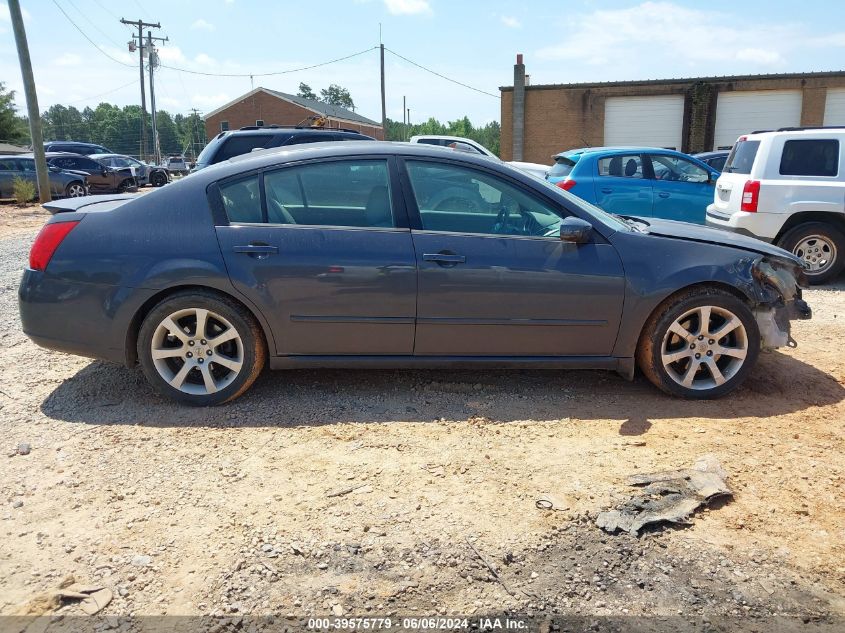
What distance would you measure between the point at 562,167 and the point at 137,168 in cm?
2133

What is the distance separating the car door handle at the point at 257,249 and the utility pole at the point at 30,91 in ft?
57.4

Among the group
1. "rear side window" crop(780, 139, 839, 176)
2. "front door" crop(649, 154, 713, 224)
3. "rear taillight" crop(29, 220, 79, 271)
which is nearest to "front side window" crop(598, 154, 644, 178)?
"front door" crop(649, 154, 713, 224)

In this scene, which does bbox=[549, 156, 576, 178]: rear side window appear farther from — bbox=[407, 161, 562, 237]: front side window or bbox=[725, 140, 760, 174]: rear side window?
bbox=[407, 161, 562, 237]: front side window

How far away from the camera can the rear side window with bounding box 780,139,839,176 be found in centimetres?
786

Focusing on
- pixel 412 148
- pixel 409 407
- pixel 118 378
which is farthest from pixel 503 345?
pixel 118 378

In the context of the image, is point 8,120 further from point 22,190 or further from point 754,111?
point 754,111

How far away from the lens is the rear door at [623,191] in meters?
9.85

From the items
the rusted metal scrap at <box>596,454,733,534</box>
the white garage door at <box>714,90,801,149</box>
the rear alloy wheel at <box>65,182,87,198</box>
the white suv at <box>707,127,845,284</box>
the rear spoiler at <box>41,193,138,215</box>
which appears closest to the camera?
the rusted metal scrap at <box>596,454,733,534</box>

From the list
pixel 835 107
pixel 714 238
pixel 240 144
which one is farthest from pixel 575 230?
pixel 835 107

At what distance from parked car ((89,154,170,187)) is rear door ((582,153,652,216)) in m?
19.7

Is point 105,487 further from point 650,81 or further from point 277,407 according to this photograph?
point 650,81

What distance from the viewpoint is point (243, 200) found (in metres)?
4.09

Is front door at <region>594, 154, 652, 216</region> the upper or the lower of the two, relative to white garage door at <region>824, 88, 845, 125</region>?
lower

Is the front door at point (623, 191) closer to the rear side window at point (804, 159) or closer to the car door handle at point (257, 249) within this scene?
the rear side window at point (804, 159)
